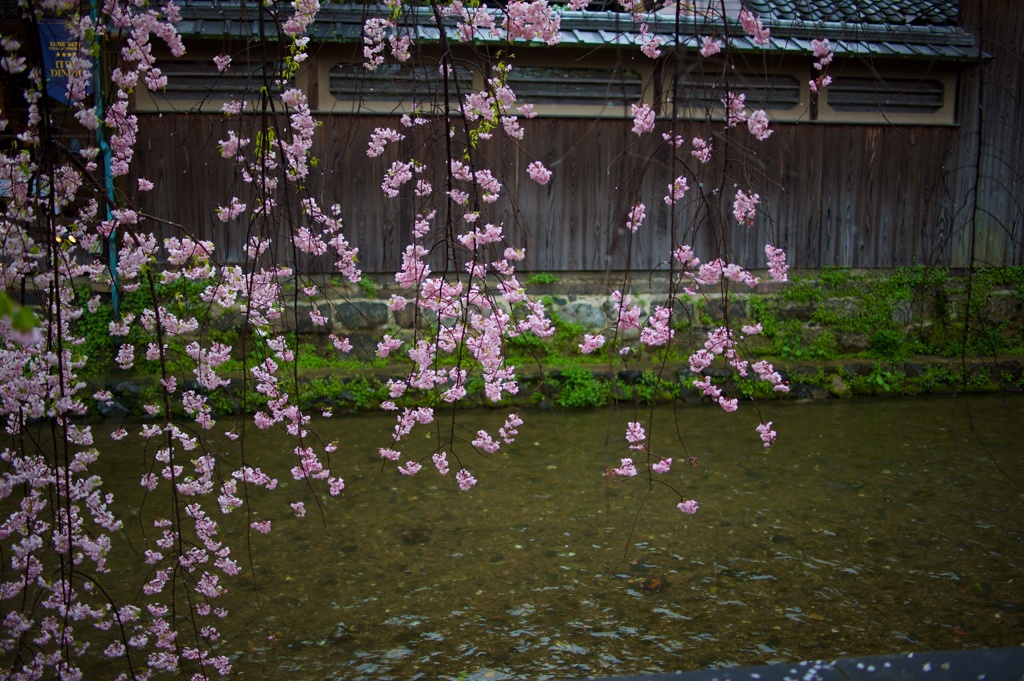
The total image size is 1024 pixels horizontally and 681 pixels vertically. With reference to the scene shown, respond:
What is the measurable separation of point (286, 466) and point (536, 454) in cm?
175

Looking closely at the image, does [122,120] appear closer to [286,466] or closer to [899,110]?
[286,466]

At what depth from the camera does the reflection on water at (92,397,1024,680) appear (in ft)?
11.6

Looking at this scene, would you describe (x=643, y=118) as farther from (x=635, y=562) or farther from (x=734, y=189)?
(x=734, y=189)

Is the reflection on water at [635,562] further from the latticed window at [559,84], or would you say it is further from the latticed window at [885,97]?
the latticed window at [885,97]

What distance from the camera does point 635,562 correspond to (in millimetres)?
4387

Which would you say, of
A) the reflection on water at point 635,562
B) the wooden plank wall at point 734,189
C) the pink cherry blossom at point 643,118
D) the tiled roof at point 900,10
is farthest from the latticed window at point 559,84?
the pink cherry blossom at point 643,118

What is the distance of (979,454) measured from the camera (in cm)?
616

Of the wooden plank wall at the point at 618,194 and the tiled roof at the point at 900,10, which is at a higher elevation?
the tiled roof at the point at 900,10

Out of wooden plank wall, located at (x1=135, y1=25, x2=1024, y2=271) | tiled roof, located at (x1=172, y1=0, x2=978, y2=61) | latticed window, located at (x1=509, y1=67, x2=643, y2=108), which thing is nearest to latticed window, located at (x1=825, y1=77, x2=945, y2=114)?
wooden plank wall, located at (x1=135, y1=25, x2=1024, y2=271)

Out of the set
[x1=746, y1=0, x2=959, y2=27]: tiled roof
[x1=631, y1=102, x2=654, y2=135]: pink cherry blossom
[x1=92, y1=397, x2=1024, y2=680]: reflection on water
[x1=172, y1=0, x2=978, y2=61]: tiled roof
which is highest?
[x1=746, y1=0, x2=959, y2=27]: tiled roof

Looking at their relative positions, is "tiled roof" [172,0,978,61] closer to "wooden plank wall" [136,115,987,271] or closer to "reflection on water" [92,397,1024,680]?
"wooden plank wall" [136,115,987,271]

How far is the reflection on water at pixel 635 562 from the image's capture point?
3539 millimetres

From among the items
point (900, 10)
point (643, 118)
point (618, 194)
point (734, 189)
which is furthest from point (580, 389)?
point (900, 10)

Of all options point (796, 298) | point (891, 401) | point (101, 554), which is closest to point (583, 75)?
point (796, 298)
